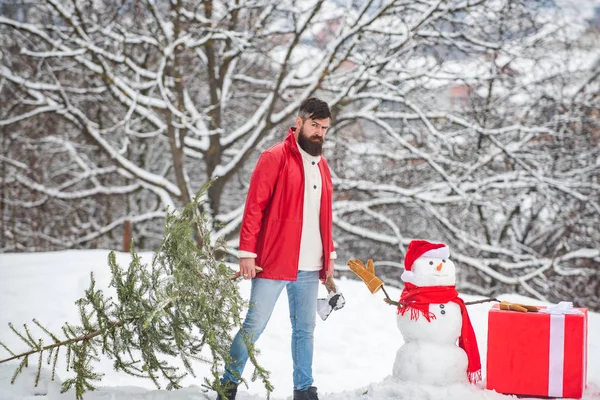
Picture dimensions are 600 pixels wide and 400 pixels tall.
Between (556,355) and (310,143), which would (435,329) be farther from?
(310,143)

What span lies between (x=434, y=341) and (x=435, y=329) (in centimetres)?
8

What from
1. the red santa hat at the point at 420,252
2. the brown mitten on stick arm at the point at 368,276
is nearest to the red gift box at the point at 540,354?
the red santa hat at the point at 420,252

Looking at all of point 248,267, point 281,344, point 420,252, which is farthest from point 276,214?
point 281,344

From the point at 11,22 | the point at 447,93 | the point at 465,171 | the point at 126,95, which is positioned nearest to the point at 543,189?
the point at 465,171

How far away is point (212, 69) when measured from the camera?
28.7ft

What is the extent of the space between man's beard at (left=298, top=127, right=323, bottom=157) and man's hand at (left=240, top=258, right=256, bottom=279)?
70 cm

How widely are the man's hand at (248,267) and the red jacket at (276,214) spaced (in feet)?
0.19

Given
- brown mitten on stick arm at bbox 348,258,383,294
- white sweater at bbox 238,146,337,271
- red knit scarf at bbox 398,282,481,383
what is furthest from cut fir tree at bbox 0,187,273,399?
red knit scarf at bbox 398,282,481,383

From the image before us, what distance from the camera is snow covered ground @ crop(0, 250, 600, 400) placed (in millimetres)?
3084

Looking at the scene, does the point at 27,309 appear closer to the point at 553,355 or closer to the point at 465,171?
the point at 553,355

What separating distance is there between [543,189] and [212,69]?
515 centimetres

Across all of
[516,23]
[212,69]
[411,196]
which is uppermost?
[516,23]

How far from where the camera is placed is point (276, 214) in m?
3.01

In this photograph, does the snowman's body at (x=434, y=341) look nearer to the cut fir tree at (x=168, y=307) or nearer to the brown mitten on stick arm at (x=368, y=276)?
the brown mitten on stick arm at (x=368, y=276)
